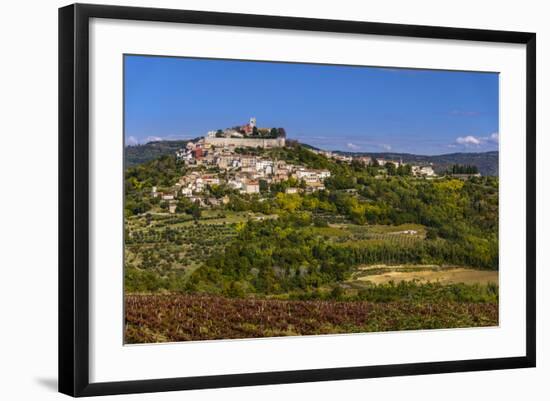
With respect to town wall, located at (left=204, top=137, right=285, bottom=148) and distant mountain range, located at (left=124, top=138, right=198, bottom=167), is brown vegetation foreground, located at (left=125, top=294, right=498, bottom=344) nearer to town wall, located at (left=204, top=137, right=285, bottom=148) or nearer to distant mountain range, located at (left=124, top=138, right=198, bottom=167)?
distant mountain range, located at (left=124, top=138, right=198, bottom=167)

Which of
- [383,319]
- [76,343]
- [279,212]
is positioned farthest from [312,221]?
[76,343]

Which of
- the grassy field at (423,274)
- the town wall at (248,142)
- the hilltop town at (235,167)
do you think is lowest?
the grassy field at (423,274)

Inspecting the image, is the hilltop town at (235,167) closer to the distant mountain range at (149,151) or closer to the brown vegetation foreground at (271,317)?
the distant mountain range at (149,151)

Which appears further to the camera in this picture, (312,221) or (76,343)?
(312,221)

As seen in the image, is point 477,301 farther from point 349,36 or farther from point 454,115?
point 349,36

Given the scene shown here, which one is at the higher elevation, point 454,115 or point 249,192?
point 454,115

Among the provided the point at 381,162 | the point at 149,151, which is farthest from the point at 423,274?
the point at 149,151

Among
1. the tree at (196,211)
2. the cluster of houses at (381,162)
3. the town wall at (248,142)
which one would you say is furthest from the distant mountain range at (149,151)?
the cluster of houses at (381,162)
